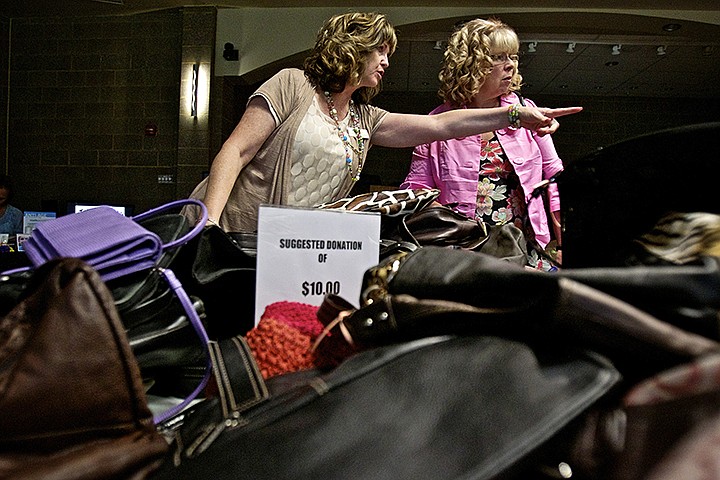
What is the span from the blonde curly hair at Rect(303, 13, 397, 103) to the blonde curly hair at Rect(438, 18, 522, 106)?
0.39 meters

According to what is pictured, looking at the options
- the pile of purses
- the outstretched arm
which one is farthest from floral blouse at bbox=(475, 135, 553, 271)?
the pile of purses

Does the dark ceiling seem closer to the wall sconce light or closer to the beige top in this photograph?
the wall sconce light

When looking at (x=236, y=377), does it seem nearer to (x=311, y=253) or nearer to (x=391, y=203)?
(x=311, y=253)

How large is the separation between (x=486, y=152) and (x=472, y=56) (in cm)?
31

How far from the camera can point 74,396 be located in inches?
17.2

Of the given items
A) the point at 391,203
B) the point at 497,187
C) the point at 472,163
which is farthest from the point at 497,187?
the point at 391,203

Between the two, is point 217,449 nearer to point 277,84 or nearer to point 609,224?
point 609,224

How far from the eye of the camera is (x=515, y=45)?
1895 mm

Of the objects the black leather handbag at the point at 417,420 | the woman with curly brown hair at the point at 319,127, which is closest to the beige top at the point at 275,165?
the woman with curly brown hair at the point at 319,127

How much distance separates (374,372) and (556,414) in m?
0.13

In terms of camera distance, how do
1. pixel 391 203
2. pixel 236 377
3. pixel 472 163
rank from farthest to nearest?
pixel 472 163 < pixel 391 203 < pixel 236 377

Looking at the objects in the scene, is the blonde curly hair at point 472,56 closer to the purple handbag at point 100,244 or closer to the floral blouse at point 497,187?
the floral blouse at point 497,187

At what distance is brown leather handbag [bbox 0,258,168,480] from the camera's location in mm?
425

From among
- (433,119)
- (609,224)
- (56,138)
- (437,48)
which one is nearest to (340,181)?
(433,119)
